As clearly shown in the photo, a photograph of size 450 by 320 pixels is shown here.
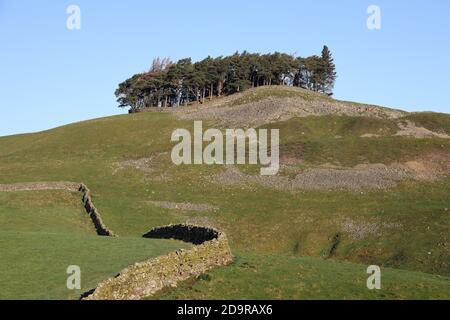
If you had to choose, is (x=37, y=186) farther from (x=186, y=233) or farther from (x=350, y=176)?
(x=350, y=176)

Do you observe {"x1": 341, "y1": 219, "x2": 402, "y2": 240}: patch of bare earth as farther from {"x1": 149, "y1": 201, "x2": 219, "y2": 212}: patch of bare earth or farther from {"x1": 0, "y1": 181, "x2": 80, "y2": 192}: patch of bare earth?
{"x1": 0, "y1": 181, "x2": 80, "y2": 192}: patch of bare earth

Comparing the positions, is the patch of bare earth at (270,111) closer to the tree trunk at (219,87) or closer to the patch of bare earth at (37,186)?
the tree trunk at (219,87)

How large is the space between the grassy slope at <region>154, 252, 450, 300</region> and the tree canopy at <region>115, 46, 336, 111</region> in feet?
433

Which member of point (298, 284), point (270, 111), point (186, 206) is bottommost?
point (186, 206)

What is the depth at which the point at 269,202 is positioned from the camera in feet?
237

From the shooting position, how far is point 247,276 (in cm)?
3747

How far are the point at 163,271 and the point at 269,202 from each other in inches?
1487

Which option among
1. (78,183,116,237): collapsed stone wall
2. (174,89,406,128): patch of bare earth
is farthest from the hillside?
(78,183,116,237): collapsed stone wall

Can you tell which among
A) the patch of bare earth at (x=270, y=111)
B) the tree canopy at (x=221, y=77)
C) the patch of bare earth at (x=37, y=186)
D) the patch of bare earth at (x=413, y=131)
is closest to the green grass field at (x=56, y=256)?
the patch of bare earth at (x=37, y=186)

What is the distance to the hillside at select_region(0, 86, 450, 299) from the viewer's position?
3884 cm

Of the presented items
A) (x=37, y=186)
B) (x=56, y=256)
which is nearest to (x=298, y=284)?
(x=56, y=256)

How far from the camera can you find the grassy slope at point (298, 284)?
34094mm

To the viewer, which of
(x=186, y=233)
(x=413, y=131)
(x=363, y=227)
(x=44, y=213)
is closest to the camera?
(x=186, y=233)

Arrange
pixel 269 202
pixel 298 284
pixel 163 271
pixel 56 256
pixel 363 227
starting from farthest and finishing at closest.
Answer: pixel 269 202, pixel 363 227, pixel 56 256, pixel 298 284, pixel 163 271
